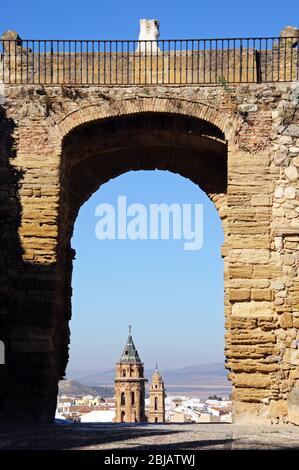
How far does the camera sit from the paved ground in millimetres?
8273

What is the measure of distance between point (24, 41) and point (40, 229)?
2.83 m

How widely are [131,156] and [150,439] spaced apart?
6533 mm

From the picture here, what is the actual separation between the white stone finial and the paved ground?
5.64 m

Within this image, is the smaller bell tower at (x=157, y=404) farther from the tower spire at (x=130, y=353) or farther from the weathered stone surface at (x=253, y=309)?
the weathered stone surface at (x=253, y=309)

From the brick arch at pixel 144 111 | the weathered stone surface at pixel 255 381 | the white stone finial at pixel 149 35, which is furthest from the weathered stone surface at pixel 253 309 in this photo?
the white stone finial at pixel 149 35

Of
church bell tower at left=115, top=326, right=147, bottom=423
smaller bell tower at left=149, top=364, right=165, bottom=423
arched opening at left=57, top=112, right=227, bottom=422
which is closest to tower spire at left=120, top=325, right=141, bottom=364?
church bell tower at left=115, top=326, right=147, bottom=423

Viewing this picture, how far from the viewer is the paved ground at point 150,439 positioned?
27.1 ft

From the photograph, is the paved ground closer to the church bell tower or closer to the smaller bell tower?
the church bell tower

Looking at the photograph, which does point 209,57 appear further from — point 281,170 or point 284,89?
point 281,170

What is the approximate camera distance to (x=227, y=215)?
12953 millimetres

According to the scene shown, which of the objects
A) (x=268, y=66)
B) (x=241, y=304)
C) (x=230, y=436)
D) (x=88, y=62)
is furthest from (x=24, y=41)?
(x=230, y=436)

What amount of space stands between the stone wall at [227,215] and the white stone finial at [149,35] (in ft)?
2.24

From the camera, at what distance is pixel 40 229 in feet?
41.7

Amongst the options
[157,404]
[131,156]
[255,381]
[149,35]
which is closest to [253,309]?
[255,381]
